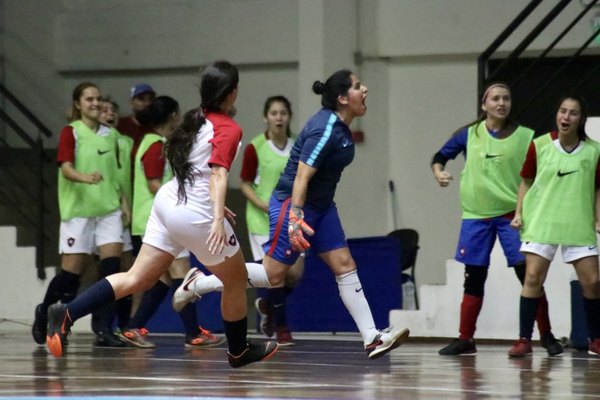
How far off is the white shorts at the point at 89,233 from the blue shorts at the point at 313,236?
2764mm

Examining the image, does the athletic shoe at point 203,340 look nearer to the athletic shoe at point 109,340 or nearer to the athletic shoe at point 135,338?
the athletic shoe at point 135,338

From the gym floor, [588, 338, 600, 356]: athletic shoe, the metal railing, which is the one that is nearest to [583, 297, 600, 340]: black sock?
[588, 338, 600, 356]: athletic shoe


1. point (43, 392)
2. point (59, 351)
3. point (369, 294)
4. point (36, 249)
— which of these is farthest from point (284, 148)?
point (43, 392)

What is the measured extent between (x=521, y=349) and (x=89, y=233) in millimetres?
3501

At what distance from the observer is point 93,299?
320 inches

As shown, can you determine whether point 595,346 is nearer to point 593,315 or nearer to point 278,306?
point 593,315

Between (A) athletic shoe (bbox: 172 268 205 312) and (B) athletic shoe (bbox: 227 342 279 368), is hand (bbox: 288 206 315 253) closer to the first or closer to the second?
(B) athletic shoe (bbox: 227 342 279 368)

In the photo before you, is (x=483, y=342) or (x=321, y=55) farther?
(x=321, y=55)

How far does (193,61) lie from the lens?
15.8m

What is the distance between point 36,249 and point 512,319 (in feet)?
15.8

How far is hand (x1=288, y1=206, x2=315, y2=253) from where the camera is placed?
8.55 meters

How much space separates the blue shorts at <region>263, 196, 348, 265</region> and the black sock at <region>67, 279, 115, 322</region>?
1194 mm

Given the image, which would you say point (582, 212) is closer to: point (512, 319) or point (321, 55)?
point (512, 319)

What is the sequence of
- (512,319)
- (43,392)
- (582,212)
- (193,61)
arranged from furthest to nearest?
(193,61) → (512,319) → (582,212) → (43,392)
